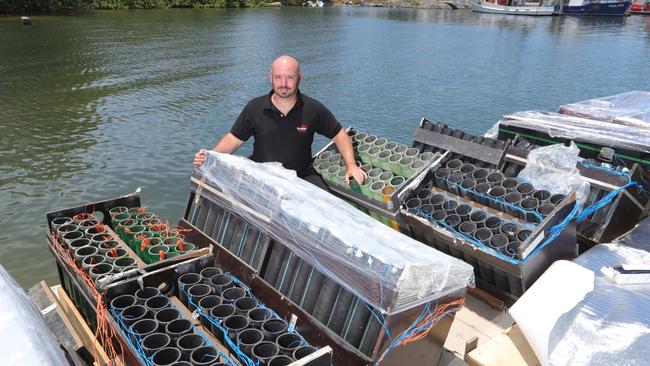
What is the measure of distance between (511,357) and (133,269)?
351 centimetres

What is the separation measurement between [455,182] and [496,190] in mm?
523

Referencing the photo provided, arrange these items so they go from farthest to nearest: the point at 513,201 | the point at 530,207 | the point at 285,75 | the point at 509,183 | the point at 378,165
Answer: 1. the point at 378,165
2. the point at 509,183
3. the point at 513,201
4. the point at 285,75
5. the point at 530,207

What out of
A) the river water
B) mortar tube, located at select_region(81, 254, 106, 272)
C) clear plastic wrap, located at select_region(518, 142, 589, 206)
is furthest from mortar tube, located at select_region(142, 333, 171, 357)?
the river water

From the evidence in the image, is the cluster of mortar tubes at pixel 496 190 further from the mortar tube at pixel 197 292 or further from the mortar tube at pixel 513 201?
the mortar tube at pixel 197 292

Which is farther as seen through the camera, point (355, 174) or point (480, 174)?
point (480, 174)

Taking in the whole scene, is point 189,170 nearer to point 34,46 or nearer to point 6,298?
point 6,298

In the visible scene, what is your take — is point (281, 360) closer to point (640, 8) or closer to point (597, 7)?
point (597, 7)

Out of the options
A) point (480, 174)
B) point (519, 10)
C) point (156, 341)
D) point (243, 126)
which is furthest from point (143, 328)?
point (519, 10)

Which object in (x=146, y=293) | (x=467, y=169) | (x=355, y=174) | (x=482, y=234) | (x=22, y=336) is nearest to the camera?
(x=22, y=336)

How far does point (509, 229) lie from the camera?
5.21 metres

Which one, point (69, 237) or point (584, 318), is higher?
point (584, 318)

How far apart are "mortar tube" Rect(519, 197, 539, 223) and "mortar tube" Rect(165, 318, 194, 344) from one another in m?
3.84

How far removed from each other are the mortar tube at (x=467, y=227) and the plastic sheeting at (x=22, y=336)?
4.06 meters

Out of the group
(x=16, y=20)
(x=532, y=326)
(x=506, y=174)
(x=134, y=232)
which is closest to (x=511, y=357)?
(x=532, y=326)
